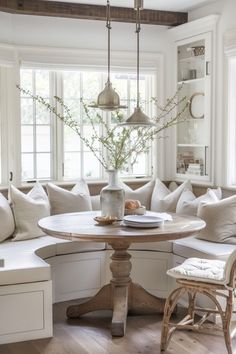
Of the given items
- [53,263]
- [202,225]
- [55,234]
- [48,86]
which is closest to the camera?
[55,234]

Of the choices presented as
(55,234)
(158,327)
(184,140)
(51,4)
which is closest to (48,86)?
(51,4)

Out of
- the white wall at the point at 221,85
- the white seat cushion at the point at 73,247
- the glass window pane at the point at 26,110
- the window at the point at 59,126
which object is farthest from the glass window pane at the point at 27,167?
the white wall at the point at 221,85

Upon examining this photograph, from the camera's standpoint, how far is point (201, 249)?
4176 millimetres

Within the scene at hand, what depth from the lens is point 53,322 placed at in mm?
4082

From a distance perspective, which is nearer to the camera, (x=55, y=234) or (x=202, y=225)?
(x=55, y=234)

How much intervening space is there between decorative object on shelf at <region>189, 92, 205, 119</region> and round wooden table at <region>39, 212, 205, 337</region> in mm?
1624

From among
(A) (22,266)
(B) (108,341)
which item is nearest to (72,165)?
(A) (22,266)

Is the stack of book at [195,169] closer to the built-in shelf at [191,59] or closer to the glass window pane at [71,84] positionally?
the built-in shelf at [191,59]

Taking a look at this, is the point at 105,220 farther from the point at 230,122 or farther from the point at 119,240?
the point at 230,122

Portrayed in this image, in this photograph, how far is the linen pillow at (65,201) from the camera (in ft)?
16.1

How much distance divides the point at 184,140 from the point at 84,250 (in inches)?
70.4

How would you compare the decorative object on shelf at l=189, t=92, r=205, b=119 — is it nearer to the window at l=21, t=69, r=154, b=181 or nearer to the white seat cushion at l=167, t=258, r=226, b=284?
the window at l=21, t=69, r=154, b=181

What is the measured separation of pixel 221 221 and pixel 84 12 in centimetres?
238

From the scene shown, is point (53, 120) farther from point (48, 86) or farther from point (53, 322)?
point (53, 322)
